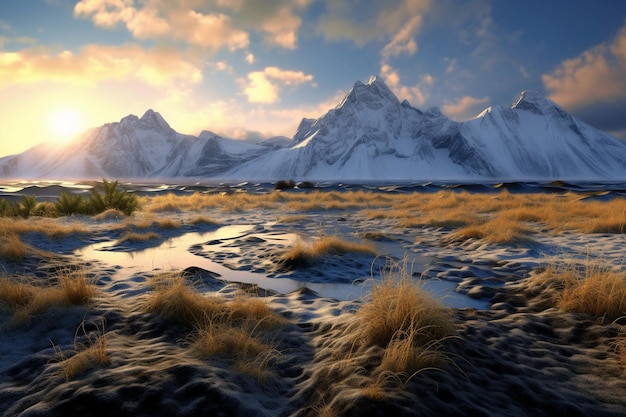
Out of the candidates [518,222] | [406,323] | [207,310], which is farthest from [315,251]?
[518,222]

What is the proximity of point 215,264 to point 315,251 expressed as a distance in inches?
113

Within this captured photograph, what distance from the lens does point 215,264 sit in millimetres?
9820

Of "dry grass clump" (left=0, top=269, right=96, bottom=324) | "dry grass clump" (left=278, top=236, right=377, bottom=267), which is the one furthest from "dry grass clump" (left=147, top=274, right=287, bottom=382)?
"dry grass clump" (left=278, top=236, right=377, bottom=267)

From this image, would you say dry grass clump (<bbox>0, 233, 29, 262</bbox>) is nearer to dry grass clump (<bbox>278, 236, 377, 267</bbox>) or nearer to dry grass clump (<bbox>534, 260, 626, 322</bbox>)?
dry grass clump (<bbox>278, 236, 377, 267</bbox>)

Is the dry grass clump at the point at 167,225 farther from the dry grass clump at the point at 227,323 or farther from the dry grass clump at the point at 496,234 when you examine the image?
the dry grass clump at the point at 496,234

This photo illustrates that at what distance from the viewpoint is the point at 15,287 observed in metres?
5.84

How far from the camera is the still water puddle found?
7270 mm

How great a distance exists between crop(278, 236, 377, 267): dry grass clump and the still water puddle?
100cm

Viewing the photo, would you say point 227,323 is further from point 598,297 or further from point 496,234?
point 496,234

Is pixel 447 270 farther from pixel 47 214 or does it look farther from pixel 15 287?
pixel 47 214

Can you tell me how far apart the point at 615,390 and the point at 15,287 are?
8441mm

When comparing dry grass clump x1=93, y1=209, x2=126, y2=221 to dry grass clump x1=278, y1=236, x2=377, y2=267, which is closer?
dry grass clump x1=278, y1=236, x2=377, y2=267

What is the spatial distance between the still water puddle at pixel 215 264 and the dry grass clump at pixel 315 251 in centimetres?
100

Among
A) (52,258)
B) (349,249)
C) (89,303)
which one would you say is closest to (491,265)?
(349,249)
